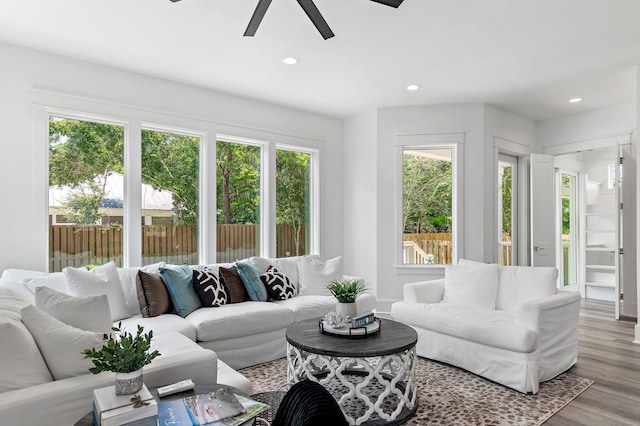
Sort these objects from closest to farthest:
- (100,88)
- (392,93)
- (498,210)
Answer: (100,88) → (392,93) → (498,210)

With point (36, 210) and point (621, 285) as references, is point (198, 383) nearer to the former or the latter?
point (36, 210)

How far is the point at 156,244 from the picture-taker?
4.30 meters

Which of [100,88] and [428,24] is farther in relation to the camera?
[100,88]

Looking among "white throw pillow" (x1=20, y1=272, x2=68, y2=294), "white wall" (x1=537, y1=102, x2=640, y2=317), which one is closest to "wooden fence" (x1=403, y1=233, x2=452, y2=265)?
Answer: "white wall" (x1=537, y1=102, x2=640, y2=317)

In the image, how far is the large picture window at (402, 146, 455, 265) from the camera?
18.0 ft

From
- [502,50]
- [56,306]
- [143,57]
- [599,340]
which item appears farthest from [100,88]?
[599,340]

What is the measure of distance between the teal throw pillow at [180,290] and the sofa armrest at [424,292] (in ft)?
6.75

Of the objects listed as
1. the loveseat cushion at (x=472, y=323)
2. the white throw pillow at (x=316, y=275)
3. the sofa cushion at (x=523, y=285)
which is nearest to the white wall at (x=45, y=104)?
the white throw pillow at (x=316, y=275)

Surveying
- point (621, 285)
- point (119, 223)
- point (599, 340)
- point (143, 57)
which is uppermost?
point (143, 57)

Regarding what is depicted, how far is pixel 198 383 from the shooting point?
187cm

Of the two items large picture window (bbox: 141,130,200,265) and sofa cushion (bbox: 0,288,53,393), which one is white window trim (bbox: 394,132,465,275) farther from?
sofa cushion (bbox: 0,288,53,393)

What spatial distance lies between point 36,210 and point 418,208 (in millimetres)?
4471

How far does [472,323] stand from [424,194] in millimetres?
2620

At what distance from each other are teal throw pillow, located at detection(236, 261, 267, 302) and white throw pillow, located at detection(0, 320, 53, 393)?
2367 millimetres
